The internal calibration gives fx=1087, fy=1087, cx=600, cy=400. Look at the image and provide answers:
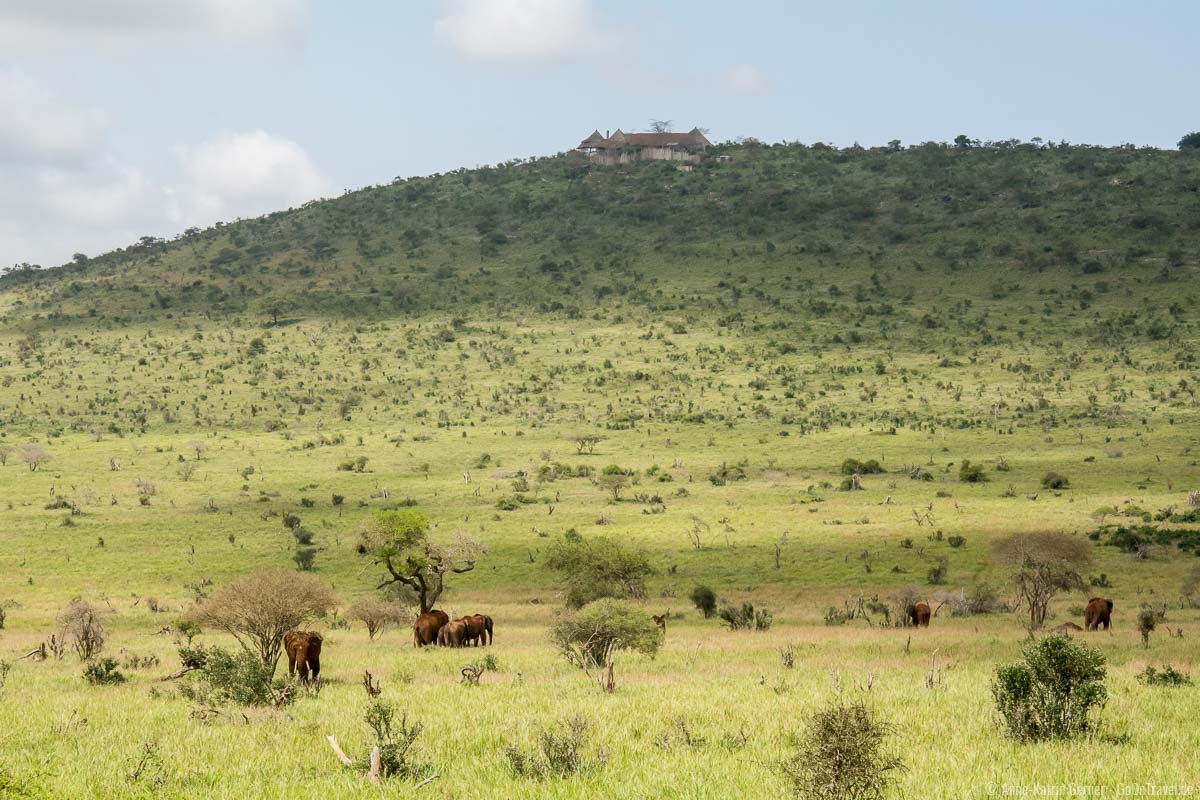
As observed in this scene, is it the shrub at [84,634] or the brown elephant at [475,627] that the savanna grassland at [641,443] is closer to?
the brown elephant at [475,627]

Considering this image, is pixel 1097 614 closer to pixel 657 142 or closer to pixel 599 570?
pixel 599 570

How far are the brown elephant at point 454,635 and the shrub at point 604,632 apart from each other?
238 inches

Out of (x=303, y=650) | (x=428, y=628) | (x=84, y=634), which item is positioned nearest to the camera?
(x=303, y=650)

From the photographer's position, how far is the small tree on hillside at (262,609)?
85.7 feet

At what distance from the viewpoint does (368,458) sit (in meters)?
82.2

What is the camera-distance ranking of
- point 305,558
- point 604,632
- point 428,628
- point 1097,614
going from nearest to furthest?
point 604,632 < point 428,628 < point 1097,614 < point 305,558

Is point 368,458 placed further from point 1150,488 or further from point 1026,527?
point 1150,488

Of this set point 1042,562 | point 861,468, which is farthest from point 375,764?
point 861,468

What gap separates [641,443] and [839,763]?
248ft

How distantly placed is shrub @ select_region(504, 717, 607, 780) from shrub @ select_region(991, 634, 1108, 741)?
19.9 feet

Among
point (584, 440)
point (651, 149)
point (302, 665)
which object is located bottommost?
point (302, 665)

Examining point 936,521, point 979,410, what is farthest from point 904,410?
point 936,521

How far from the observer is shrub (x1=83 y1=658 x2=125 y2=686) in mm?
24764

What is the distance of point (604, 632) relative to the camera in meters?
27.0
